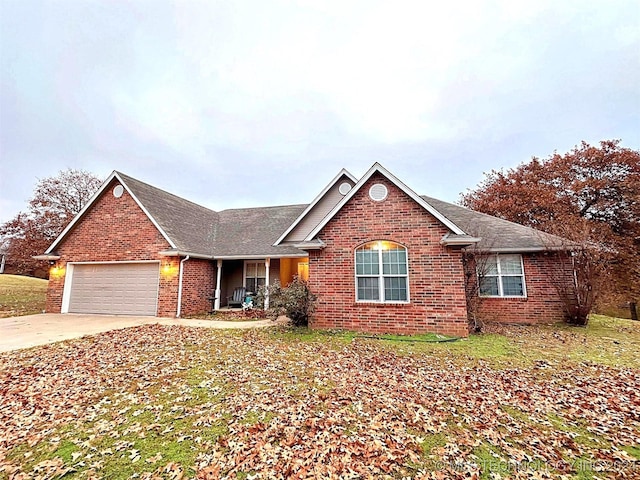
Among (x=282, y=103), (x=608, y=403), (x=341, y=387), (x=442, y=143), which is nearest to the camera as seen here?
(x=608, y=403)

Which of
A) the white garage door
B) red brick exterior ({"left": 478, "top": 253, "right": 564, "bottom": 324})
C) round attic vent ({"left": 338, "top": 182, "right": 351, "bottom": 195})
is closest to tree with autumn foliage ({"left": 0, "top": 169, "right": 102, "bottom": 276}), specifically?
the white garage door

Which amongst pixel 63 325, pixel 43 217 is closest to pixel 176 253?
pixel 63 325

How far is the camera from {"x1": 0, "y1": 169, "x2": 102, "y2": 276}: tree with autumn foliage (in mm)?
19875

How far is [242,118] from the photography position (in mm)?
22281

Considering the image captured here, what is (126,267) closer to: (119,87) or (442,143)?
(119,87)

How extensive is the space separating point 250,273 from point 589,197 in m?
22.7

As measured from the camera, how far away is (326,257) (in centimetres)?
979

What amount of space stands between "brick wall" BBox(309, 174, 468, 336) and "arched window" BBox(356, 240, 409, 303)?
0.64 ft

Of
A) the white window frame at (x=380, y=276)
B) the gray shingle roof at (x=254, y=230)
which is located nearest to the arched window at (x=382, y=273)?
the white window frame at (x=380, y=276)

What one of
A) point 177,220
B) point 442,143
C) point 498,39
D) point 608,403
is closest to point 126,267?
point 177,220

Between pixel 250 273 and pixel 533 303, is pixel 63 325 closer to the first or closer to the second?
pixel 250 273

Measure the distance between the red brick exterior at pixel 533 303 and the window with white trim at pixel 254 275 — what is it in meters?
10.3

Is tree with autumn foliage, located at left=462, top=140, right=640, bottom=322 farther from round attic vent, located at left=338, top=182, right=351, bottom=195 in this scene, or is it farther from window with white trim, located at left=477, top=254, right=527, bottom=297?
round attic vent, located at left=338, top=182, right=351, bottom=195

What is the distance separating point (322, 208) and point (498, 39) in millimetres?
12608
